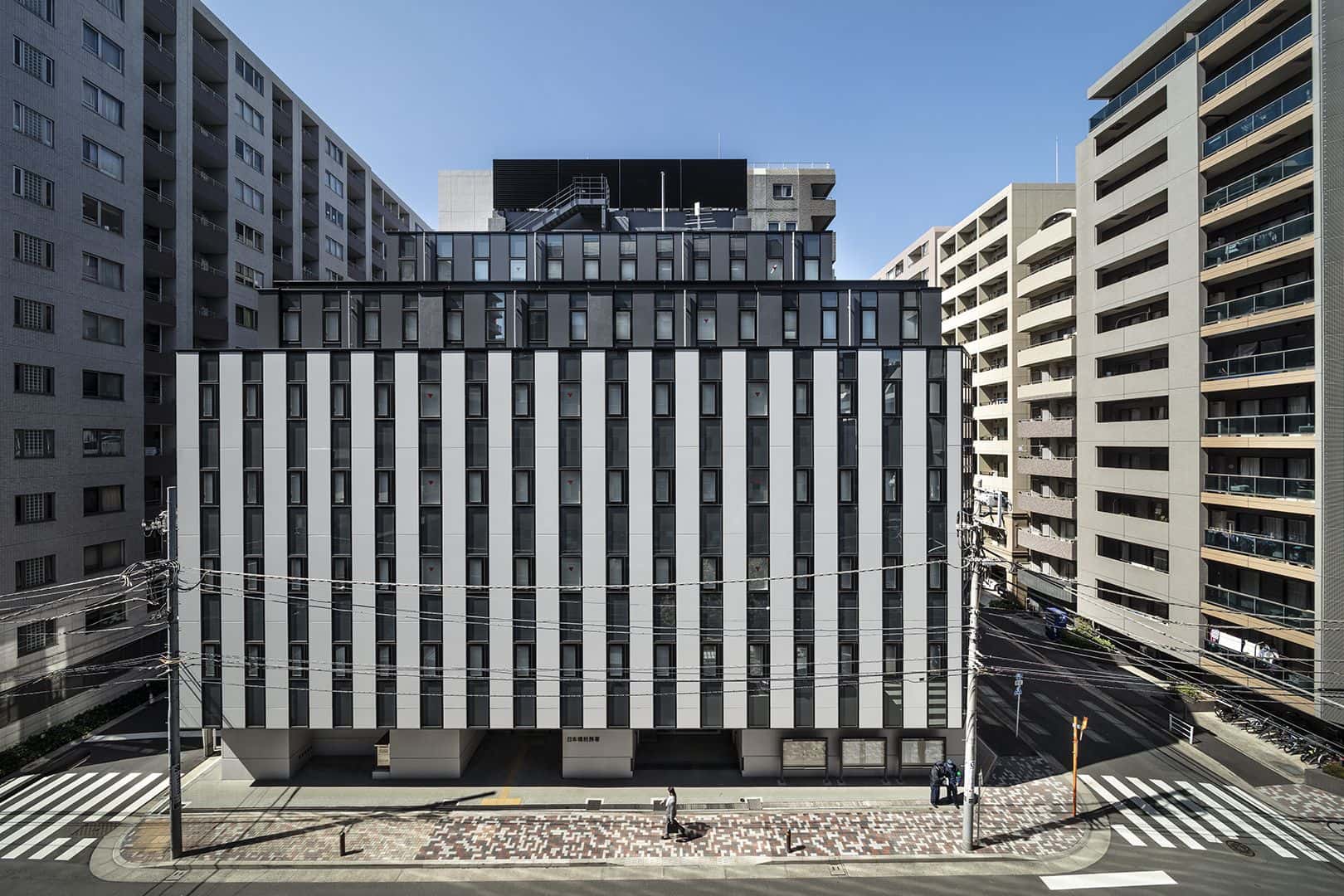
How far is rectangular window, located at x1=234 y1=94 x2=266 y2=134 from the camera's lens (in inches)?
1759

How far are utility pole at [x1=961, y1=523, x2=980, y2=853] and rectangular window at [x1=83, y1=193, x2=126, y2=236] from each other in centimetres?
4676

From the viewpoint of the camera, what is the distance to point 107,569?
33.7m

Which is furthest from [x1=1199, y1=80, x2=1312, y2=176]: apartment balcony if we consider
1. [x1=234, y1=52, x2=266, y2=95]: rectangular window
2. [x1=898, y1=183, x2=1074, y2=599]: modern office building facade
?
[x1=234, y1=52, x2=266, y2=95]: rectangular window

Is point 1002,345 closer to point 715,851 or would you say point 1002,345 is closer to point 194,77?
point 715,851

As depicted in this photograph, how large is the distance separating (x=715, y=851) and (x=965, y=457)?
17.6m

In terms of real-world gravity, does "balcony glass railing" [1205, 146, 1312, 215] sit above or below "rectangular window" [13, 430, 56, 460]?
above

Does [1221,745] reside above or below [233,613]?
below

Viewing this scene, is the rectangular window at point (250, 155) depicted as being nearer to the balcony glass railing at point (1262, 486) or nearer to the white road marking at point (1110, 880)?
the white road marking at point (1110, 880)

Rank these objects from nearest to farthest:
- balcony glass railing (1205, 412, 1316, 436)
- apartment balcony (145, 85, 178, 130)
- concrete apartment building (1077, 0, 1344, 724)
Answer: concrete apartment building (1077, 0, 1344, 724), balcony glass railing (1205, 412, 1316, 436), apartment balcony (145, 85, 178, 130)

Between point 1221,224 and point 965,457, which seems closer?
point 965,457

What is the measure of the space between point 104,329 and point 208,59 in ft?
70.9

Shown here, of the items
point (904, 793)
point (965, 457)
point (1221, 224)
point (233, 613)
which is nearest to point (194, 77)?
point (233, 613)

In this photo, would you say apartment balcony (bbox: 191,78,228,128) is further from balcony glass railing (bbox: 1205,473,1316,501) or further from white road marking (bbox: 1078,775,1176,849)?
balcony glass railing (bbox: 1205,473,1316,501)

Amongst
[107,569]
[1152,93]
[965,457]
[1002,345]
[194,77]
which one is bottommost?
[107,569]
